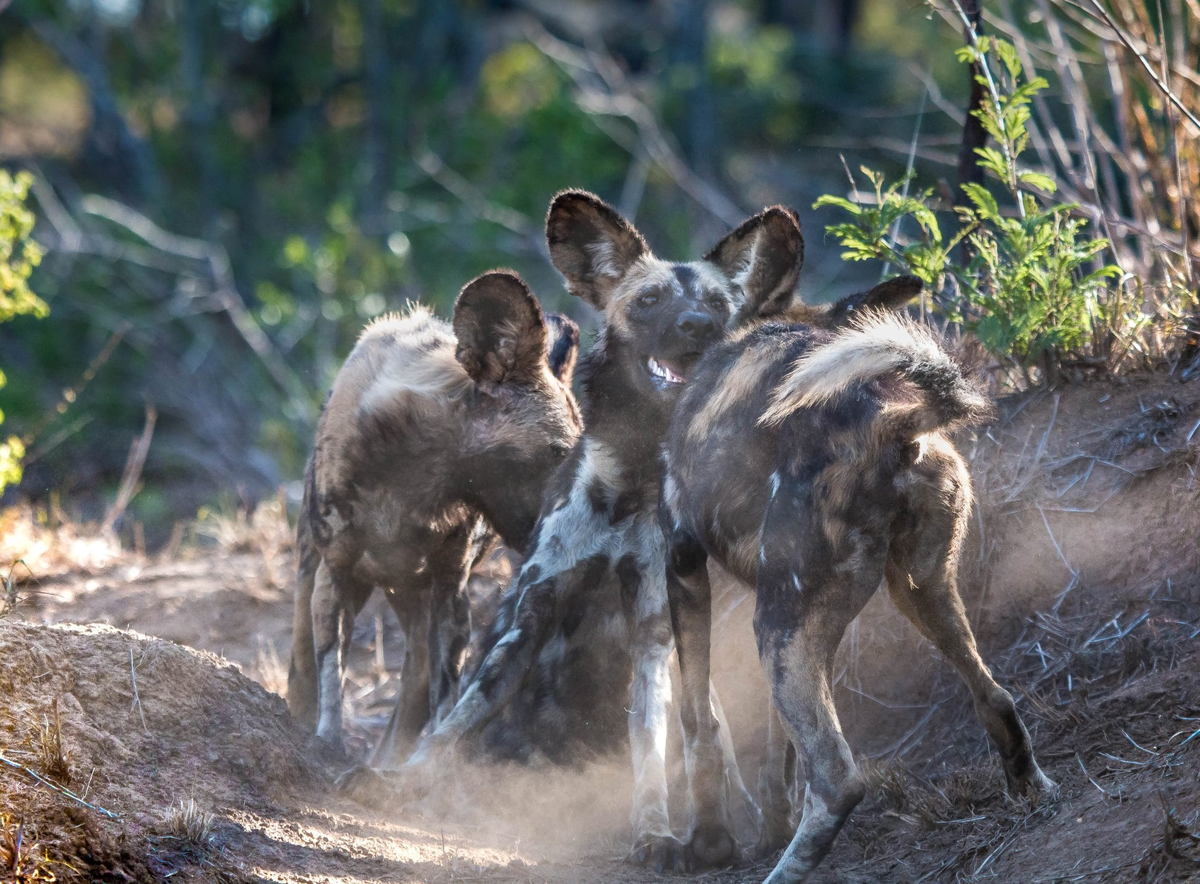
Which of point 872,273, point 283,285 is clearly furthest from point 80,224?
point 872,273

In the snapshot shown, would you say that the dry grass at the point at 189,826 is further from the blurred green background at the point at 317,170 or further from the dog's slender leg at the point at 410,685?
the blurred green background at the point at 317,170

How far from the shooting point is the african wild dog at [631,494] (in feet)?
12.4

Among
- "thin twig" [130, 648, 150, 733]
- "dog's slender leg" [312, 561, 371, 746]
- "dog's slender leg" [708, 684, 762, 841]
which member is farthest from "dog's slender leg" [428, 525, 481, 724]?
"thin twig" [130, 648, 150, 733]

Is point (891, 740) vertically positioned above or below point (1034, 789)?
below

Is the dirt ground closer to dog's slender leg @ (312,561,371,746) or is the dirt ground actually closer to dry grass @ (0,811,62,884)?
dry grass @ (0,811,62,884)

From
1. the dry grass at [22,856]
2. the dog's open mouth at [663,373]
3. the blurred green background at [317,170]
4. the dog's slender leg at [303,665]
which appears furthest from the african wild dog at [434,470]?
the blurred green background at [317,170]

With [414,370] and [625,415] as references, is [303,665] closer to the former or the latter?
[414,370]

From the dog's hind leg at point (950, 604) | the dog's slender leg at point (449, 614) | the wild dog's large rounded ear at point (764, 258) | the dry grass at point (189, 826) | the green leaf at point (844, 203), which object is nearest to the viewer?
the dry grass at point (189, 826)

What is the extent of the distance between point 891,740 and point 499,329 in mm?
1837

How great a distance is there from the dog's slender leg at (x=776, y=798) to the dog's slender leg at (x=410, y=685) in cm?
146

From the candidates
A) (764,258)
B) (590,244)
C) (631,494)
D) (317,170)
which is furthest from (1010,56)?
(317,170)

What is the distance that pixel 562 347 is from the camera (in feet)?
15.4

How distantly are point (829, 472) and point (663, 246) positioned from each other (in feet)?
30.0

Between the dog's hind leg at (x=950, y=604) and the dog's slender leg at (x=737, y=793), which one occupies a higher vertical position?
the dog's hind leg at (x=950, y=604)
